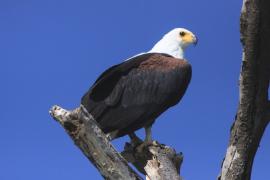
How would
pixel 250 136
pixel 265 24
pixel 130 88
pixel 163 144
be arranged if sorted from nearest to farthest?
pixel 265 24
pixel 250 136
pixel 163 144
pixel 130 88

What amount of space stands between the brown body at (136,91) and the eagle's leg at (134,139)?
19 centimetres

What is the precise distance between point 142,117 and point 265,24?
9.64 ft

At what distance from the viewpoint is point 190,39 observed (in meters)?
9.78

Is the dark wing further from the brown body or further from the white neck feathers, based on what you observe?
the white neck feathers

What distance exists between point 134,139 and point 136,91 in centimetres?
71

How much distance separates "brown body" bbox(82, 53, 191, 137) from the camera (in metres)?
7.59

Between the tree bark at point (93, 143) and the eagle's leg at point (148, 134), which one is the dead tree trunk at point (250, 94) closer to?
the tree bark at point (93, 143)

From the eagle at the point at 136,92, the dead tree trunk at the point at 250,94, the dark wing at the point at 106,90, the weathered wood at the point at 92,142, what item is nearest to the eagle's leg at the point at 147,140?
the eagle at the point at 136,92

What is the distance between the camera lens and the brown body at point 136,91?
7590 mm

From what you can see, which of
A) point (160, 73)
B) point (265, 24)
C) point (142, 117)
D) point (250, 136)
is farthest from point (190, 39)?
point (265, 24)

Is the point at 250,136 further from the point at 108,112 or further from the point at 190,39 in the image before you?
the point at 190,39

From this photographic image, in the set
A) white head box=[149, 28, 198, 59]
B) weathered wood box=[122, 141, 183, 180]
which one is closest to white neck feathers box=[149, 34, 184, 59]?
white head box=[149, 28, 198, 59]

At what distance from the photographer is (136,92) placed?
8.19 metres

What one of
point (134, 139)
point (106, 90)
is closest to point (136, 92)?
point (106, 90)
